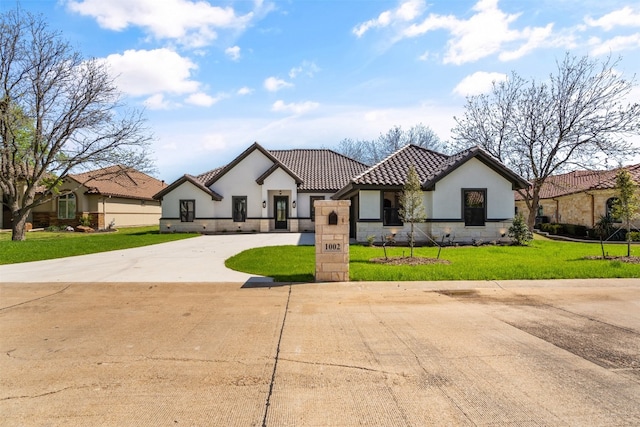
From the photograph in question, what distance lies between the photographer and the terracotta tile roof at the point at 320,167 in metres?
28.4

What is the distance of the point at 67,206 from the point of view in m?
31.6

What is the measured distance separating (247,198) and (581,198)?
2507 cm

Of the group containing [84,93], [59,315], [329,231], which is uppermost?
[84,93]

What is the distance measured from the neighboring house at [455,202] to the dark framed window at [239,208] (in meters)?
11.4

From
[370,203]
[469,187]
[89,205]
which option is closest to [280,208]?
[370,203]

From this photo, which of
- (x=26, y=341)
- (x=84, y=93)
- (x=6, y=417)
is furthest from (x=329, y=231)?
(x=84, y=93)

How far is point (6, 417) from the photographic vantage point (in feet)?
10.3

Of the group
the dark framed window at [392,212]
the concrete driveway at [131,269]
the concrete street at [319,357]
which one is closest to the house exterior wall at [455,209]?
the dark framed window at [392,212]

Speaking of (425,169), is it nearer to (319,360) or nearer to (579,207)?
(579,207)

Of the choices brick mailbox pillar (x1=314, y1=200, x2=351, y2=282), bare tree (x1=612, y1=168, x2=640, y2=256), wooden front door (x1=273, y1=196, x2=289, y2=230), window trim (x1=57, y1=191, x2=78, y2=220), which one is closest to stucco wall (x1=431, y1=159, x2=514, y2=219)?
bare tree (x1=612, y1=168, x2=640, y2=256)

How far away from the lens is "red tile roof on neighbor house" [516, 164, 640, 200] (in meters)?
Result: 24.8

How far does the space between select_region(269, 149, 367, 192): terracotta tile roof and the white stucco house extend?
0.27ft

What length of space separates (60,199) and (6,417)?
1372 inches

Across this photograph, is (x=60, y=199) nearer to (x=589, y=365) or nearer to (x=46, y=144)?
(x=46, y=144)
